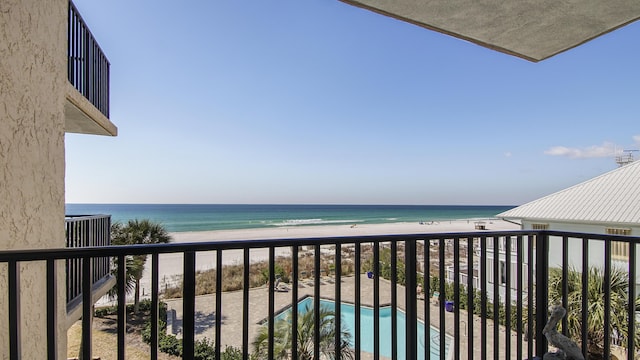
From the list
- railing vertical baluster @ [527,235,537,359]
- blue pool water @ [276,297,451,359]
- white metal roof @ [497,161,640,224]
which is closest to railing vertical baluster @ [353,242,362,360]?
railing vertical baluster @ [527,235,537,359]

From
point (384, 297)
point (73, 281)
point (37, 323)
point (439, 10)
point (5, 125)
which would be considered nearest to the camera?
point (5, 125)

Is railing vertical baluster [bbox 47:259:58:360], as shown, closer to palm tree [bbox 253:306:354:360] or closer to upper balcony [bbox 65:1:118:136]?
upper balcony [bbox 65:1:118:136]

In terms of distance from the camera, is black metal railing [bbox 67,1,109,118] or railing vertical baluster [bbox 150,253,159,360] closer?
railing vertical baluster [bbox 150,253,159,360]

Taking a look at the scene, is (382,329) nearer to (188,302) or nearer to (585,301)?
(585,301)

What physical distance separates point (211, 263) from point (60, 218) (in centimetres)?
1282

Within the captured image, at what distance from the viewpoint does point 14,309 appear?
1103 mm

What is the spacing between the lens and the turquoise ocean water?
25028 millimetres

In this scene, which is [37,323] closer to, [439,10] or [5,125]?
[5,125]

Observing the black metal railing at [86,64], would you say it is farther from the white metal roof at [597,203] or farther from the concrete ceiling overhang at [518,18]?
the white metal roof at [597,203]

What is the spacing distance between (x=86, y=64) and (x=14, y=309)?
3.43m

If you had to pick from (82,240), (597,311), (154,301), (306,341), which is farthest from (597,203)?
(82,240)

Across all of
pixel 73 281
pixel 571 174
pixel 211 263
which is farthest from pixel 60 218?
pixel 571 174

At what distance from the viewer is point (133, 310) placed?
848cm

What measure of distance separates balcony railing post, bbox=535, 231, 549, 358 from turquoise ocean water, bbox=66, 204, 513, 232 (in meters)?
22.0
